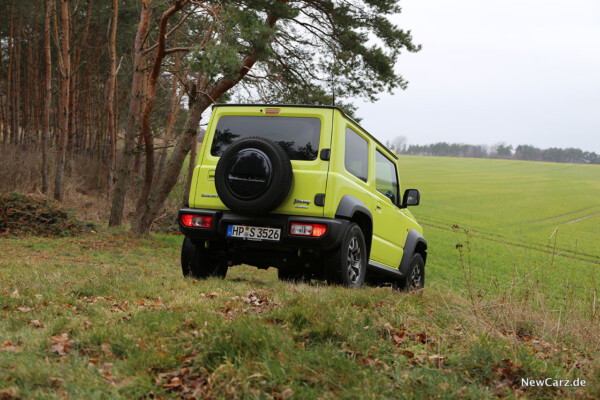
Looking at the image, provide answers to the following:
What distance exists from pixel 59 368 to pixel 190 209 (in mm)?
3220

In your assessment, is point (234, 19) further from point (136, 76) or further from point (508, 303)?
point (508, 303)

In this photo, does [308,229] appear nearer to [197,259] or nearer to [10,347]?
[197,259]

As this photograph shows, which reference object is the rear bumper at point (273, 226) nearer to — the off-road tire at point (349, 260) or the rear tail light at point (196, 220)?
the rear tail light at point (196, 220)

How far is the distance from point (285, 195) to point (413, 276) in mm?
3739

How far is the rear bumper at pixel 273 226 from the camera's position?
18.2ft

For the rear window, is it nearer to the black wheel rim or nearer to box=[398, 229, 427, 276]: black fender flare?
the black wheel rim

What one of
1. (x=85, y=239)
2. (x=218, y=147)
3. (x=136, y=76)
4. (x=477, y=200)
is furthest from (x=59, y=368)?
(x=477, y=200)

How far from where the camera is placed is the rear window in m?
5.88

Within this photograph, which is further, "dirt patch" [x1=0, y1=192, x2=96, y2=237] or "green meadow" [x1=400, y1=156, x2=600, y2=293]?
"dirt patch" [x1=0, y1=192, x2=96, y2=237]

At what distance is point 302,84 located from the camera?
50.4 feet

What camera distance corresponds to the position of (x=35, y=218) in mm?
14320

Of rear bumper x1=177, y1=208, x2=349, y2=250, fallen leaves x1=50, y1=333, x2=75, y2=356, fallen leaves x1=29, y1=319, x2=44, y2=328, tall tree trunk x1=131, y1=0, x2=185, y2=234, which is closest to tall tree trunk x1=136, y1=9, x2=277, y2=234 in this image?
tall tree trunk x1=131, y1=0, x2=185, y2=234

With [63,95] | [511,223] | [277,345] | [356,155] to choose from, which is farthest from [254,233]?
[511,223]

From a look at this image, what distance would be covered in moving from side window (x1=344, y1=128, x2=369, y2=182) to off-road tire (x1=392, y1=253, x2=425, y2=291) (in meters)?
2.21
